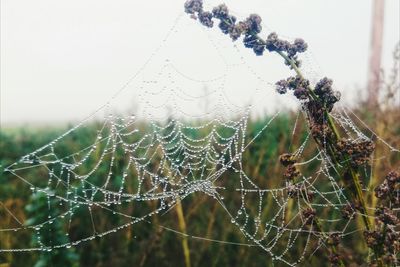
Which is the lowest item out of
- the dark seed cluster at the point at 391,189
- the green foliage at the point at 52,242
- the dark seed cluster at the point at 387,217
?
the dark seed cluster at the point at 387,217

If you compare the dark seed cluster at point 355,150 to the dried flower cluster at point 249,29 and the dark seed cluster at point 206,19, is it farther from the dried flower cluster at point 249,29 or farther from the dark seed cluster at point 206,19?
the dark seed cluster at point 206,19

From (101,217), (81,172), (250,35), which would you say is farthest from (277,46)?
(81,172)

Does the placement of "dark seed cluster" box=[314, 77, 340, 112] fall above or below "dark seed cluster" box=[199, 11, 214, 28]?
below

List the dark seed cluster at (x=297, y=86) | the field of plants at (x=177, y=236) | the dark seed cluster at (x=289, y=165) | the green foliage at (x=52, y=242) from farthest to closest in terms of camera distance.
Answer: the field of plants at (x=177, y=236) → the green foliage at (x=52, y=242) → the dark seed cluster at (x=289, y=165) → the dark seed cluster at (x=297, y=86)

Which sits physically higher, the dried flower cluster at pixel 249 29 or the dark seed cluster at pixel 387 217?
the dried flower cluster at pixel 249 29

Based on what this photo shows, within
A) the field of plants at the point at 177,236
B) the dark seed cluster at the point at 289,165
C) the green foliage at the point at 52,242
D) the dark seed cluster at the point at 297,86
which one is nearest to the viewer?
the dark seed cluster at the point at 297,86

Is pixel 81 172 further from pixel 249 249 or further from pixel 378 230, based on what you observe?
pixel 378 230

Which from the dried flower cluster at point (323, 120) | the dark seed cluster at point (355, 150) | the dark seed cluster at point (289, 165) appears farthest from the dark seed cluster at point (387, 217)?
the dark seed cluster at point (289, 165)

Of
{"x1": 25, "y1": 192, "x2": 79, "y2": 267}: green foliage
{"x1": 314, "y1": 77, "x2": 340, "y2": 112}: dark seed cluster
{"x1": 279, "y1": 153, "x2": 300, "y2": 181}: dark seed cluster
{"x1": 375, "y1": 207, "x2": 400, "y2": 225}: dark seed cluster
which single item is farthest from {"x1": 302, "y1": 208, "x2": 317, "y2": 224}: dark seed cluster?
{"x1": 25, "y1": 192, "x2": 79, "y2": 267}: green foliage

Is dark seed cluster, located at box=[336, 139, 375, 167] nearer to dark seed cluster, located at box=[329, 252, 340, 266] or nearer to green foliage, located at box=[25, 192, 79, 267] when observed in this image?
dark seed cluster, located at box=[329, 252, 340, 266]
